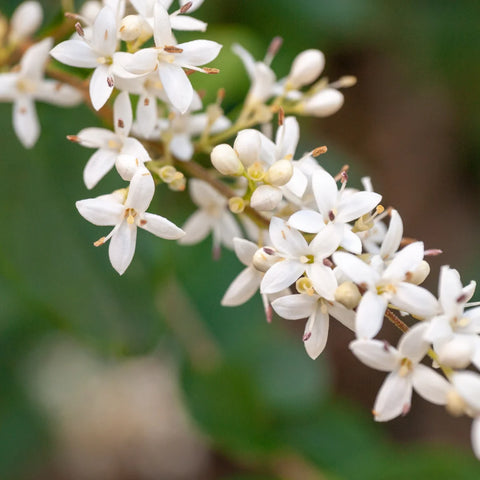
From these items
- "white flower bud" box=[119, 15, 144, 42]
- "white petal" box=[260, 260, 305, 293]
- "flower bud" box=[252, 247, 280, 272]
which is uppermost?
"white flower bud" box=[119, 15, 144, 42]

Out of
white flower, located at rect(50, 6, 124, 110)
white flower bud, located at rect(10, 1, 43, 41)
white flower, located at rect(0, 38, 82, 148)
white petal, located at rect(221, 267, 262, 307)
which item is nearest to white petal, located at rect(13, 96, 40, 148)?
white flower, located at rect(0, 38, 82, 148)

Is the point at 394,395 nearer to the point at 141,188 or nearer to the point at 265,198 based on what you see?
the point at 265,198

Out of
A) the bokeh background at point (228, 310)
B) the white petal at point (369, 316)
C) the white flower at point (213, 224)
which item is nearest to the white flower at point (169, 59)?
the white flower at point (213, 224)

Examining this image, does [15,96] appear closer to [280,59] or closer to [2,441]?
[280,59]

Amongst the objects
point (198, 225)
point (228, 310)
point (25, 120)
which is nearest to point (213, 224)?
point (198, 225)

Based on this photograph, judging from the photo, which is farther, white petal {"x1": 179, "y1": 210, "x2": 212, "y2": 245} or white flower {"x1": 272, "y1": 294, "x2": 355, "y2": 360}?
white petal {"x1": 179, "y1": 210, "x2": 212, "y2": 245}

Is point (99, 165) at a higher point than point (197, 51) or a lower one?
lower

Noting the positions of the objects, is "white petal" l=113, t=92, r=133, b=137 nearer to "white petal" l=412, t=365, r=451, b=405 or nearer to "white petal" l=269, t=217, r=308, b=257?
"white petal" l=269, t=217, r=308, b=257

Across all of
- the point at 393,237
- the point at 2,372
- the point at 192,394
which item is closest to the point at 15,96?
the point at 393,237
